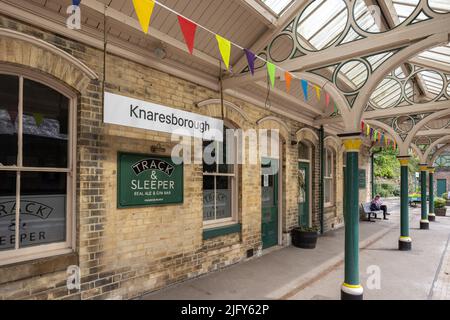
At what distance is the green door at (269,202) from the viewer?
24.1 feet

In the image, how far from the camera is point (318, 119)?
29.9ft

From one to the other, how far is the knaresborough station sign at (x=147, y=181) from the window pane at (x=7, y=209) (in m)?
1.21

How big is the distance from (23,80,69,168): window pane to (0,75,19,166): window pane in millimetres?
102

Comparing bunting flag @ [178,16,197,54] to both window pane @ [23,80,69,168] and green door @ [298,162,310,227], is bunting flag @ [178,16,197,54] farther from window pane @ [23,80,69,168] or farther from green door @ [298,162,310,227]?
Answer: green door @ [298,162,310,227]

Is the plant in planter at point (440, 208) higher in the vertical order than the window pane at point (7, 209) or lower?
lower

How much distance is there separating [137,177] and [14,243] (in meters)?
1.65

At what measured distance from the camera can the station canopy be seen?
149 inches

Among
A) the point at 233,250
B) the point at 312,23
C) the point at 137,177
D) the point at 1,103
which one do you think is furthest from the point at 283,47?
the point at 1,103

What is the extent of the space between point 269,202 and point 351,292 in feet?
11.3

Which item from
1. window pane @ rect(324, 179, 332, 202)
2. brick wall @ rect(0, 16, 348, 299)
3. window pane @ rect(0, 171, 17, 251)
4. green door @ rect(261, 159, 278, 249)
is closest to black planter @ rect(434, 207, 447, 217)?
window pane @ rect(324, 179, 332, 202)

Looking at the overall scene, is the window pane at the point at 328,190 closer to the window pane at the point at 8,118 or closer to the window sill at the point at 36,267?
the window sill at the point at 36,267

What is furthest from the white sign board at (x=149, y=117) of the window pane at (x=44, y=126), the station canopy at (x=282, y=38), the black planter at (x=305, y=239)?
the black planter at (x=305, y=239)

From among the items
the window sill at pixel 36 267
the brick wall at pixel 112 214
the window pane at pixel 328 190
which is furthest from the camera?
the window pane at pixel 328 190

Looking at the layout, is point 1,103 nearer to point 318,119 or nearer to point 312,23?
point 312,23
